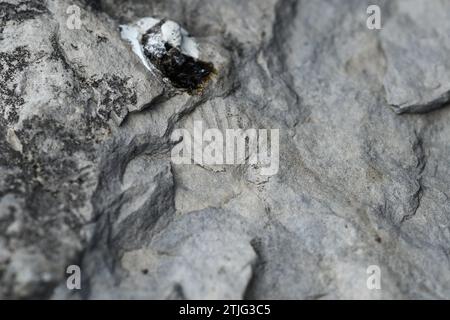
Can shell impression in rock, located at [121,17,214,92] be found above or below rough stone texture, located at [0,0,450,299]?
above

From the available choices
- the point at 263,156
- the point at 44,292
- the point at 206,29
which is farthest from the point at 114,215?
the point at 206,29

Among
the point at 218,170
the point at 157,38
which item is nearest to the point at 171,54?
the point at 157,38

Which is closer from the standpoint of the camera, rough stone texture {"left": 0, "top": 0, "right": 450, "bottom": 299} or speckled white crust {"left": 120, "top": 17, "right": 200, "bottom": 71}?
rough stone texture {"left": 0, "top": 0, "right": 450, "bottom": 299}

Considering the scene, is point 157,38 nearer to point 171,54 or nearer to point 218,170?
point 171,54
